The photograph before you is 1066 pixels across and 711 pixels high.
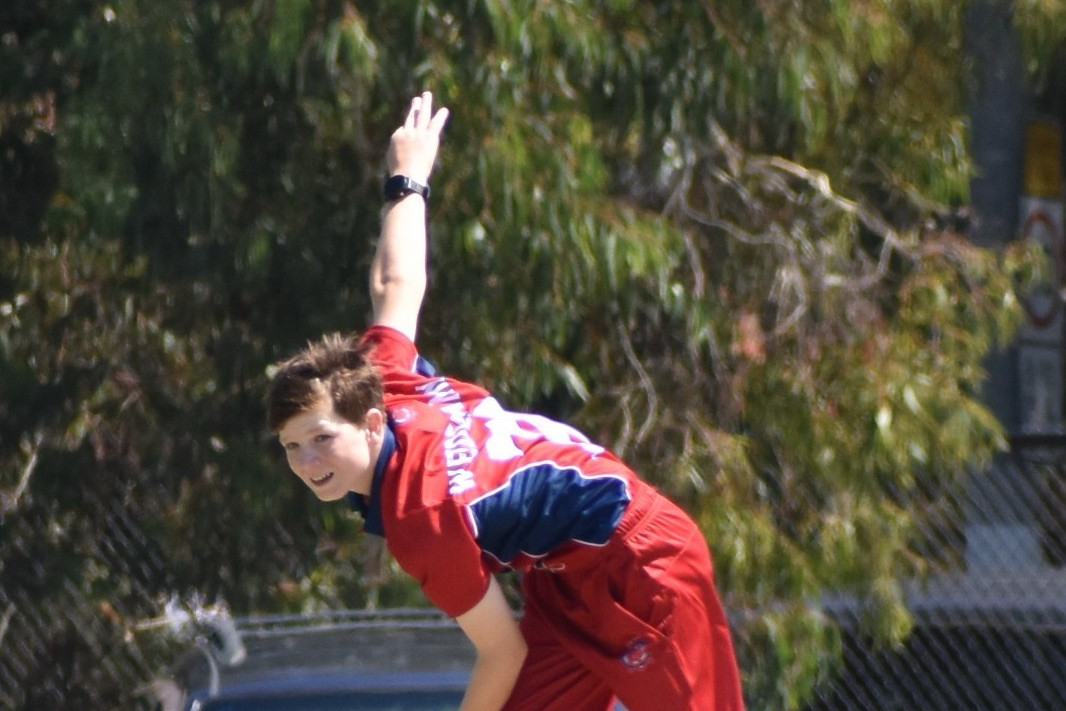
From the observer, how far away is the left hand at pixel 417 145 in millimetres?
3789

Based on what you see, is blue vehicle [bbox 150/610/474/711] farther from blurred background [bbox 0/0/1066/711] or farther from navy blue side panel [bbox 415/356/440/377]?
blurred background [bbox 0/0/1066/711]

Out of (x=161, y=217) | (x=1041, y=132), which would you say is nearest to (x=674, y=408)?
(x=161, y=217)

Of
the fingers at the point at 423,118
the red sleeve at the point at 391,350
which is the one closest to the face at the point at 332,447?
the red sleeve at the point at 391,350

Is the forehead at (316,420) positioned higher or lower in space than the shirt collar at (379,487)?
higher

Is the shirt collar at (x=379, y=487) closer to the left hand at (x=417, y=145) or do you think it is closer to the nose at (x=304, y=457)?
the nose at (x=304, y=457)

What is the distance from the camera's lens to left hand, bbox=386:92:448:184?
3.79 metres

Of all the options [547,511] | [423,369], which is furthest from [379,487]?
[423,369]

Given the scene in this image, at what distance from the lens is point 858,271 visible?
22.9 feet

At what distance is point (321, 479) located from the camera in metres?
3.21

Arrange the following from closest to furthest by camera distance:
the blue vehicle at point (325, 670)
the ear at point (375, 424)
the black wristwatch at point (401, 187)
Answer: the ear at point (375, 424), the black wristwatch at point (401, 187), the blue vehicle at point (325, 670)

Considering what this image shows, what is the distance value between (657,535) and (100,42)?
2.71 meters

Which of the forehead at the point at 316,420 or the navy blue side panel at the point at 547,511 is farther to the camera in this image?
the navy blue side panel at the point at 547,511

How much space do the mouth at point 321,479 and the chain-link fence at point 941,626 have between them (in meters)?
3.58

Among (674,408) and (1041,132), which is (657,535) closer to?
(674,408)
